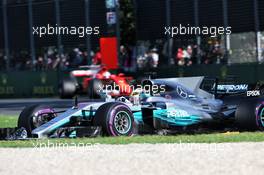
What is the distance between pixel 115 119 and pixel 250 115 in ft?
6.95

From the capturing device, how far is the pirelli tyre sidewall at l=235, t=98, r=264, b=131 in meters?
11.2

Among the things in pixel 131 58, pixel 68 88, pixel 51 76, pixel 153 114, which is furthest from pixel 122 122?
pixel 51 76

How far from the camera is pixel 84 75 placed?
80.7 ft

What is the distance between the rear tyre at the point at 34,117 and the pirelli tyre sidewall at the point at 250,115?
3.17 meters

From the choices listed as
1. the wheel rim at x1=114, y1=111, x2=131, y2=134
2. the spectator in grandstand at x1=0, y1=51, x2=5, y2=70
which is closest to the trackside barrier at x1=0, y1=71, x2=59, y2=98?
the spectator in grandstand at x1=0, y1=51, x2=5, y2=70

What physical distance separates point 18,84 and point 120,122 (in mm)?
20703

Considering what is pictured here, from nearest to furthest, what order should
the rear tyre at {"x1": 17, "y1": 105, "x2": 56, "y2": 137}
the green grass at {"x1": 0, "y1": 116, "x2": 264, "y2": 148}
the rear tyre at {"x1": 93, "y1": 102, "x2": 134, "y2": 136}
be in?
the green grass at {"x1": 0, "y1": 116, "x2": 264, "y2": 148}
the rear tyre at {"x1": 93, "y1": 102, "x2": 134, "y2": 136}
the rear tyre at {"x1": 17, "y1": 105, "x2": 56, "y2": 137}

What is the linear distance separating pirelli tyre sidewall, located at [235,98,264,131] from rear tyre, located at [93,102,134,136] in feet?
5.60

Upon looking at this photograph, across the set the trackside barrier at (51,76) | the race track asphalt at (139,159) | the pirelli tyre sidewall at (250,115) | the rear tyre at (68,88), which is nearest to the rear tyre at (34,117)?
the race track asphalt at (139,159)

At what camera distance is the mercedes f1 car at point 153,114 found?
1104 cm

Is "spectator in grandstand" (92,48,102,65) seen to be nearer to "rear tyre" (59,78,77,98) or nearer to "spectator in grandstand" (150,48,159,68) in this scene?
"spectator in grandstand" (150,48,159,68)

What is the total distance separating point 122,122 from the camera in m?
11.1

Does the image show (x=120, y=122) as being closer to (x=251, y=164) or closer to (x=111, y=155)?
(x=111, y=155)

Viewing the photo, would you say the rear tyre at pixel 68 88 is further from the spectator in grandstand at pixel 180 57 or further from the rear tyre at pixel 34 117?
the rear tyre at pixel 34 117
